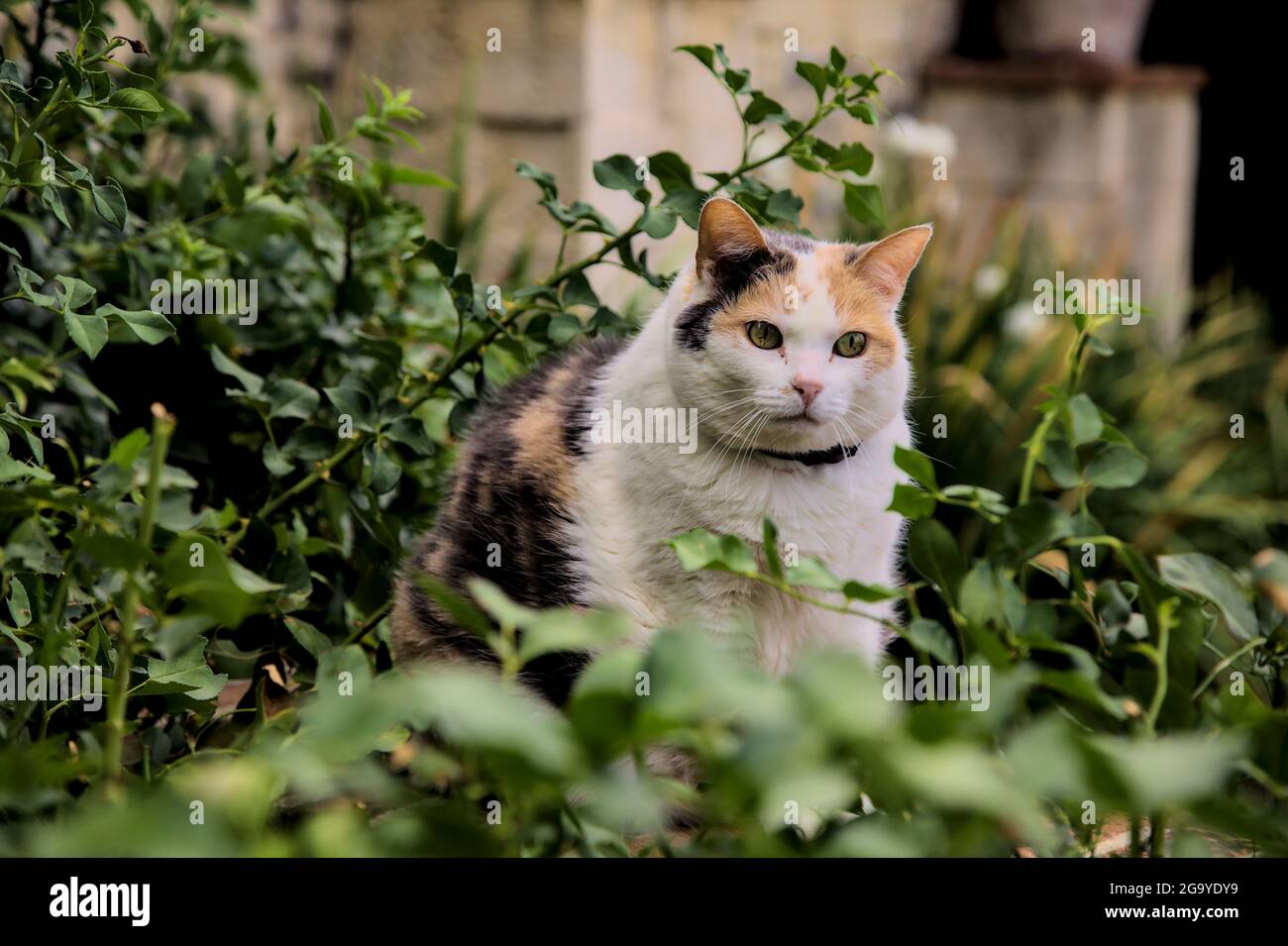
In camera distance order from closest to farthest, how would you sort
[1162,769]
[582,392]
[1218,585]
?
1. [1162,769]
2. [1218,585]
3. [582,392]

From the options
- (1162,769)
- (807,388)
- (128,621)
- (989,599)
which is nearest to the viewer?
(1162,769)

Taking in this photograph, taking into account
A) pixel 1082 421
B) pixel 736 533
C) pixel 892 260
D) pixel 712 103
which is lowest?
pixel 736 533

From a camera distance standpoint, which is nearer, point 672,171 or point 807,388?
point 807,388

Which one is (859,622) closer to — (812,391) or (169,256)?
(812,391)

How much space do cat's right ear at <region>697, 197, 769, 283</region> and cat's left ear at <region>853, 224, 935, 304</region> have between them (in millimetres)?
131

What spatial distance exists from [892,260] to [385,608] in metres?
0.74

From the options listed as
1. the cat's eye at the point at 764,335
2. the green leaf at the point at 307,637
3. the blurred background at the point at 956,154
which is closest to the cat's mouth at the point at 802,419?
the cat's eye at the point at 764,335

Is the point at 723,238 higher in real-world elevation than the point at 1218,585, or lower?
higher

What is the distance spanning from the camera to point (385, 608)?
1.36 m

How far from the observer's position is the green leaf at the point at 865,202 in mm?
1404

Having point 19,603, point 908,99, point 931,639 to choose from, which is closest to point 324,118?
point 19,603

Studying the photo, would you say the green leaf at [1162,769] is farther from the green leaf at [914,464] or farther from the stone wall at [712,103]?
the stone wall at [712,103]

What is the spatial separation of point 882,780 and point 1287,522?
370 centimetres

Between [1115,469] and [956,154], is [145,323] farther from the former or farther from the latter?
[956,154]
